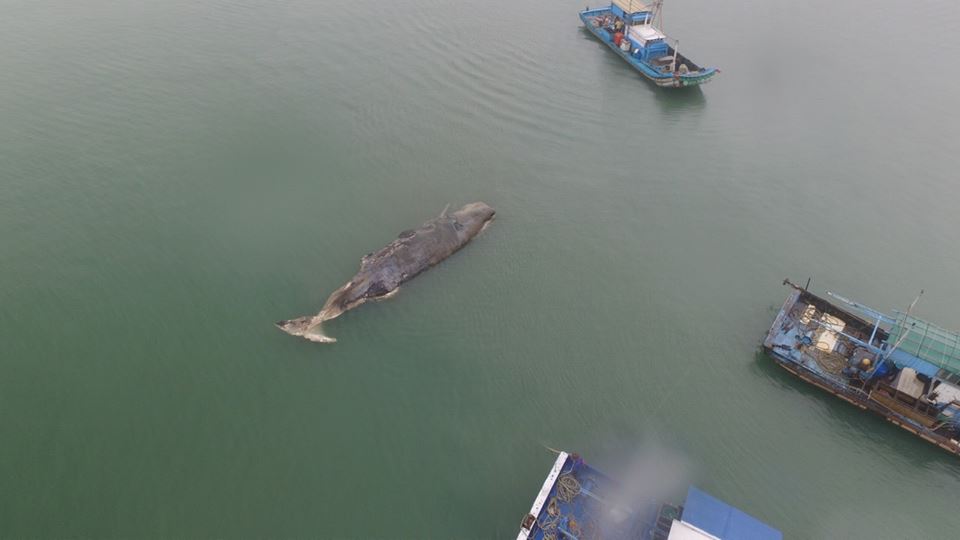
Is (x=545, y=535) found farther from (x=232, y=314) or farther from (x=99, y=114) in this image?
(x=99, y=114)

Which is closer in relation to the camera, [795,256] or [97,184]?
[795,256]

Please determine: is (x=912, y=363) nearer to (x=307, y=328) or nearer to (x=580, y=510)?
(x=580, y=510)

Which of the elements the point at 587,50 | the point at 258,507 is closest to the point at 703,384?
the point at 258,507

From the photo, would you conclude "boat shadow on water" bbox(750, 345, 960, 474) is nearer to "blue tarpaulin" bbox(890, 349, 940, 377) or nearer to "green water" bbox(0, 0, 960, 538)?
"green water" bbox(0, 0, 960, 538)

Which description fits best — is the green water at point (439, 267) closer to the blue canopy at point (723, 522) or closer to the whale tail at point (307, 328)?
the whale tail at point (307, 328)

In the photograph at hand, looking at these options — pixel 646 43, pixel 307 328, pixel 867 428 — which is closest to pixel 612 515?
pixel 867 428
